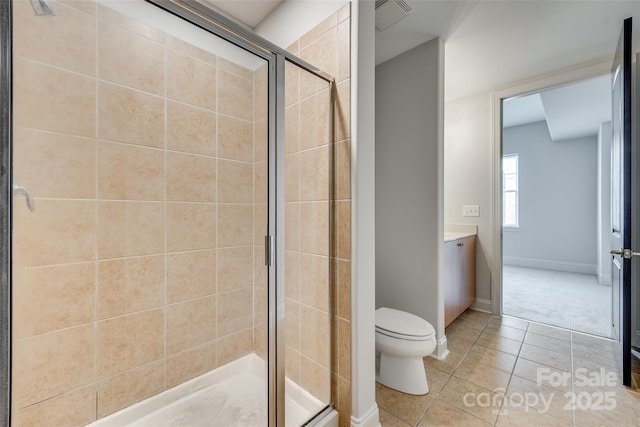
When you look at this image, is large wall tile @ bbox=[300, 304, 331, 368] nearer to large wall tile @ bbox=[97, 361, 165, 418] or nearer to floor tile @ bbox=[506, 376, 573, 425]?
large wall tile @ bbox=[97, 361, 165, 418]

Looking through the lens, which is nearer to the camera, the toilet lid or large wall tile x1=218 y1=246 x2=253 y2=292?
large wall tile x1=218 y1=246 x2=253 y2=292

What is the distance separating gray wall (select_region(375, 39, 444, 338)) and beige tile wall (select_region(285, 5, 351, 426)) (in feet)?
3.54

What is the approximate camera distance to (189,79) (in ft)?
5.07

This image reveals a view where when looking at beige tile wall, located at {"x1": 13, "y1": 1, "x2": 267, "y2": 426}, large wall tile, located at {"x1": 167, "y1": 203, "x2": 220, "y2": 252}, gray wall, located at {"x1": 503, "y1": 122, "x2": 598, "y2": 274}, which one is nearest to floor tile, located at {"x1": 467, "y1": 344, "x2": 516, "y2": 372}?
beige tile wall, located at {"x1": 13, "y1": 1, "x2": 267, "y2": 426}

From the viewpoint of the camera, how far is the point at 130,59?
4.56ft

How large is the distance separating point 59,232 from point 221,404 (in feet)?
3.78

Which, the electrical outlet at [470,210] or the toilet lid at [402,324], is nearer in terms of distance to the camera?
the toilet lid at [402,324]

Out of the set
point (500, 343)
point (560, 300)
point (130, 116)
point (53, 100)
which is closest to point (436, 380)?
point (500, 343)

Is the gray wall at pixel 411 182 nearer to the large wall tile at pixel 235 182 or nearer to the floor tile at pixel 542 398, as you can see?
the floor tile at pixel 542 398

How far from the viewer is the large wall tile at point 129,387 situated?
136cm

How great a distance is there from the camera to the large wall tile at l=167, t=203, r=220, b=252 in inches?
60.3

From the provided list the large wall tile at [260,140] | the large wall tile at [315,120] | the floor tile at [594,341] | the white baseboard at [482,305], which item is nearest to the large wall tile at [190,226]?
the large wall tile at [260,140]

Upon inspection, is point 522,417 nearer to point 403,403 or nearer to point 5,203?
point 403,403

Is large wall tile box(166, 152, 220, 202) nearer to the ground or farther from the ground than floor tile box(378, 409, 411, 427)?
farther from the ground
